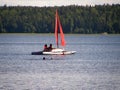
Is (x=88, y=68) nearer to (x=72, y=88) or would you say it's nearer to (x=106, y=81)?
(x=106, y=81)

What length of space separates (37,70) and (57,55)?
23158mm

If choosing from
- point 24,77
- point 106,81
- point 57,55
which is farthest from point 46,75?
point 57,55

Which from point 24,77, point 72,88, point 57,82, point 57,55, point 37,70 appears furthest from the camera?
point 57,55

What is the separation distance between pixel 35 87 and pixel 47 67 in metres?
16.4

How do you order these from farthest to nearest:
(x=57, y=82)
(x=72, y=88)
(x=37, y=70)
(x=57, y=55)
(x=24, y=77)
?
(x=57, y=55) < (x=37, y=70) < (x=24, y=77) < (x=57, y=82) < (x=72, y=88)

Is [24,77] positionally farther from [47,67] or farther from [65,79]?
[47,67]

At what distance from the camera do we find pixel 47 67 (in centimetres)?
5959

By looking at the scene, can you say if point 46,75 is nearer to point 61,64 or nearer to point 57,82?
point 57,82

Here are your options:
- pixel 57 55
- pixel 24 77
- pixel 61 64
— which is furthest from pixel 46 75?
pixel 57 55

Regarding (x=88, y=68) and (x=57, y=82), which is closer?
(x=57, y=82)

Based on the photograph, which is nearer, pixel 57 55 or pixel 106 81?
pixel 106 81

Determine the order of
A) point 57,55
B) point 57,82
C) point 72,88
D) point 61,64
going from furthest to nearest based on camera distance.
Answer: point 57,55
point 61,64
point 57,82
point 72,88

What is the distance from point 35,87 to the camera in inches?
1702

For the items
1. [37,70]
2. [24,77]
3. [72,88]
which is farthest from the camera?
[37,70]
